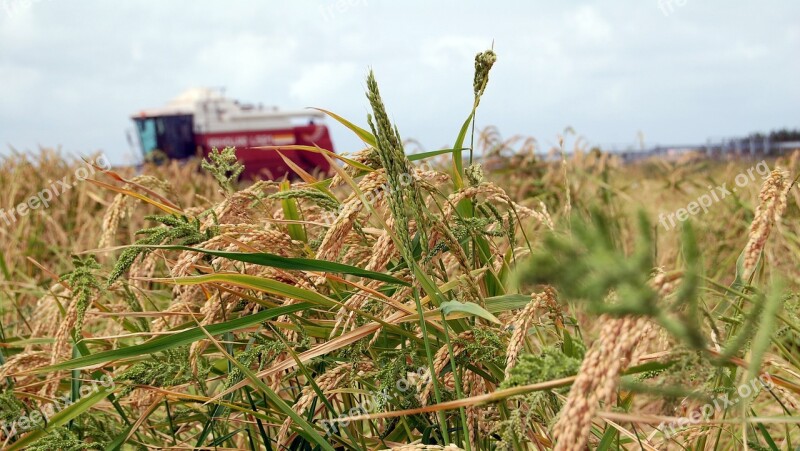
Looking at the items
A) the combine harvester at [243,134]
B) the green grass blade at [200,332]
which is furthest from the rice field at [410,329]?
the combine harvester at [243,134]

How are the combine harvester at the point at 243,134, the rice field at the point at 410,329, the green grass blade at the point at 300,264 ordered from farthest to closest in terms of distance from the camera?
the combine harvester at the point at 243,134 → the green grass blade at the point at 300,264 → the rice field at the point at 410,329

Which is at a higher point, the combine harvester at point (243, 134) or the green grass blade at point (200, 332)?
the combine harvester at point (243, 134)

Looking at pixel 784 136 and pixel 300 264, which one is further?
pixel 784 136

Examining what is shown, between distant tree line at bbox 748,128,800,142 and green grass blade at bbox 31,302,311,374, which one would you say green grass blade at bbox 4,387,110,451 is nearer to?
green grass blade at bbox 31,302,311,374

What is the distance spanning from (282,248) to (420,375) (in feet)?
1.39

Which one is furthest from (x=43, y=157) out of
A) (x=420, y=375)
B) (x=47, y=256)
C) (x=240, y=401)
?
(x=420, y=375)

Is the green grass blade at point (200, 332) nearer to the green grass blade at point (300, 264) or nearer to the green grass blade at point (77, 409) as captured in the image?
the green grass blade at point (300, 264)

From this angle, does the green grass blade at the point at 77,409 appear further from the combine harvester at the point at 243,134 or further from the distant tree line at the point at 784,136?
the distant tree line at the point at 784,136

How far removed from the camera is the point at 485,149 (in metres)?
5.93

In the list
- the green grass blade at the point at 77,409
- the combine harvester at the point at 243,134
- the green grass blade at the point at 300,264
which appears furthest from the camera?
the combine harvester at the point at 243,134

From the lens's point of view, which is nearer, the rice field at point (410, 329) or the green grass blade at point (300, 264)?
the rice field at point (410, 329)

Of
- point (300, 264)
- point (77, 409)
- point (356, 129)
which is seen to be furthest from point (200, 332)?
point (356, 129)

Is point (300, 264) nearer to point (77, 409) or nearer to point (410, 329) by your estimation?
point (410, 329)

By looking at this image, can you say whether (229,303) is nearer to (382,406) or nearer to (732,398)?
(382,406)
